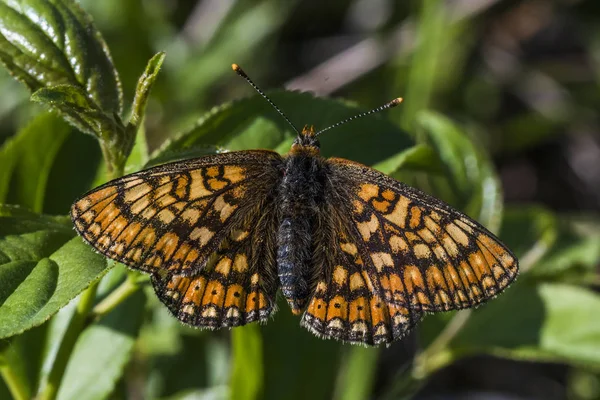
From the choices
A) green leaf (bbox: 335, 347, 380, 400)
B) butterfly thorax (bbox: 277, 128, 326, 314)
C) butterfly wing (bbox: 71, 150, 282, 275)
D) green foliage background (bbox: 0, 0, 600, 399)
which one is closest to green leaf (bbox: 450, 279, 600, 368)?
green foliage background (bbox: 0, 0, 600, 399)

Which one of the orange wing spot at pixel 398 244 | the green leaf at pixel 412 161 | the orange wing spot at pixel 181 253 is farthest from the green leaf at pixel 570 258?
the orange wing spot at pixel 181 253

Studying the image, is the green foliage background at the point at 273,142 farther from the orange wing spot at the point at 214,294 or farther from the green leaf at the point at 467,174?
the orange wing spot at the point at 214,294

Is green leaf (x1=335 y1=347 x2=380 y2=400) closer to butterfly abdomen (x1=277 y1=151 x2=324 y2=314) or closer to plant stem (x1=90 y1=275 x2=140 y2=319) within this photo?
butterfly abdomen (x1=277 y1=151 x2=324 y2=314)

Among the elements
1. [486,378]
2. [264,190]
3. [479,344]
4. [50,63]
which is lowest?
[486,378]

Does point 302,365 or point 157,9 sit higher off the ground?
point 157,9

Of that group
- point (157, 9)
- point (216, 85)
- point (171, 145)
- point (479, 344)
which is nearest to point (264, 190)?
point (171, 145)

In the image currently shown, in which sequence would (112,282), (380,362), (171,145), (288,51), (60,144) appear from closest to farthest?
(171,145) < (112,282) < (60,144) < (380,362) < (288,51)

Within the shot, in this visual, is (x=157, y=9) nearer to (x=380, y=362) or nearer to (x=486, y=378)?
(x=380, y=362)
